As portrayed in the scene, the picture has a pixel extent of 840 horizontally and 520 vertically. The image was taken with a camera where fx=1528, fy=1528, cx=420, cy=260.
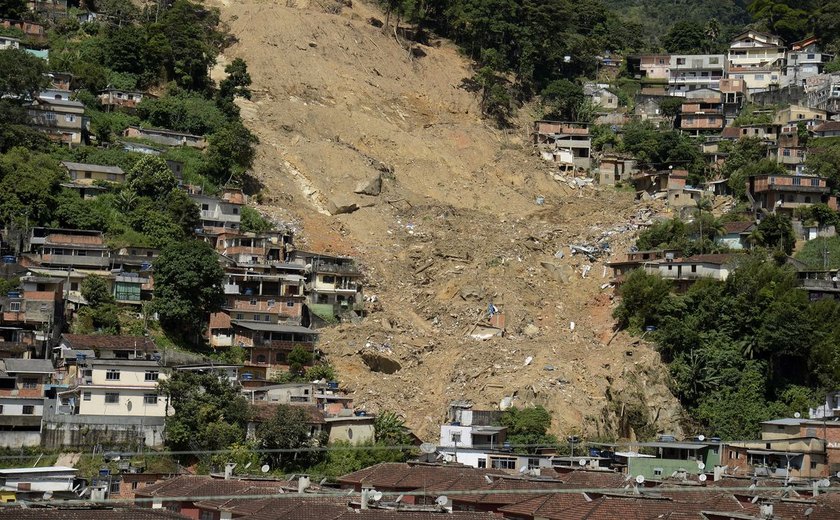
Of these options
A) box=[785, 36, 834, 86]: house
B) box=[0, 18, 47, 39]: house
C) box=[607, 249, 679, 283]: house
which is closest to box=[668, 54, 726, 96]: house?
box=[785, 36, 834, 86]: house

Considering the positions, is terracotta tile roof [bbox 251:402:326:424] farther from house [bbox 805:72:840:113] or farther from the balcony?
house [bbox 805:72:840:113]

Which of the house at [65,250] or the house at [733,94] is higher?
the house at [733,94]

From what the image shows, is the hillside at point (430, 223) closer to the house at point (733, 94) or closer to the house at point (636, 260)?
the house at point (636, 260)

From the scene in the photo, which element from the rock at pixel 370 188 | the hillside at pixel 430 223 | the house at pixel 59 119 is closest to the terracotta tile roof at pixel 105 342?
the hillside at pixel 430 223

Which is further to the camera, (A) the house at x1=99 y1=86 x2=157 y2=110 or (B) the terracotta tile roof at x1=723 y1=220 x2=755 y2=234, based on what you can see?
(A) the house at x1=99 y1=86 x2=157 y2=110

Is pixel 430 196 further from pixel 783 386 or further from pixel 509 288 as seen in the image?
pixel 783 386

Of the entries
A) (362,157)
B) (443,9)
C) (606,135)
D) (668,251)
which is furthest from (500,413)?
(443,9)
